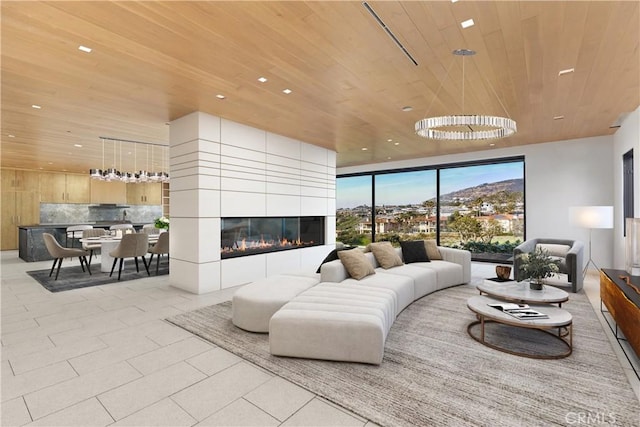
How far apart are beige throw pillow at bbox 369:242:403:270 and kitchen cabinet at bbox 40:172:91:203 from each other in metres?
11.6

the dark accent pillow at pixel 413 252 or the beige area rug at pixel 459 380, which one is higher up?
the dark accent pillow at pixel 413 252

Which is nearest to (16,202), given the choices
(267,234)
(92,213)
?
(92,213)

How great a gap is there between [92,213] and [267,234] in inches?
368

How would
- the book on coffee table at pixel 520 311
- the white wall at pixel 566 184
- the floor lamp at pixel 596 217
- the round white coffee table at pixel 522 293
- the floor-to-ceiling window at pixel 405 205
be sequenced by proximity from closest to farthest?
the book on coffee table at pixel 520 311
the round white coffee table at pixel 522 293
the floor lamp at pixel 596 217
the white wall at pixel 566 184
the floor-to-ceiling window at pixel 405 205

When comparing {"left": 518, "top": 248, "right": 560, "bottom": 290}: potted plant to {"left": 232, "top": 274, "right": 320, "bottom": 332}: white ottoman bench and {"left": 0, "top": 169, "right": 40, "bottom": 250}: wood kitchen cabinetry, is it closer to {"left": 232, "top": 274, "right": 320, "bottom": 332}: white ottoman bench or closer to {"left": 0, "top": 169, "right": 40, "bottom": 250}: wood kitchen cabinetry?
{"left": 232, "top": 274, "right": 320, "bottom": 332}: white ottoman bench

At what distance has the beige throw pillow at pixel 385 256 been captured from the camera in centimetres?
502

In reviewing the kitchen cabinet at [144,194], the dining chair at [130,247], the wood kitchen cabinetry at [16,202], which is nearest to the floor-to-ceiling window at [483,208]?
the dining chair at [130,247]

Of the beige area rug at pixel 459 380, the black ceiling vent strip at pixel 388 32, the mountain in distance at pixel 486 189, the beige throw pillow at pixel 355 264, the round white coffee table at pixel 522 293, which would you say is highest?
the black ceiling vent strip at pixel 388 32

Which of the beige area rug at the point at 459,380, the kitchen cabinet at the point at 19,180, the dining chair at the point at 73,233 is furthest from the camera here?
the kitchen cabinet at the point at 19,180

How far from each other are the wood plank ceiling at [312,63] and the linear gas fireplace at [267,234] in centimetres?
194

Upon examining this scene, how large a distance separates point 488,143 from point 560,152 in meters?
1.56

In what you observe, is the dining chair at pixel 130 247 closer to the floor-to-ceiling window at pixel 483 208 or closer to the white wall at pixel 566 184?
the floor-to-ceiling window at pixel 483 208

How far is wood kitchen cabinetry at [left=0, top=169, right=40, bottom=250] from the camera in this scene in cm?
1029

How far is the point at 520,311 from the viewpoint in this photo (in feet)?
10.2
